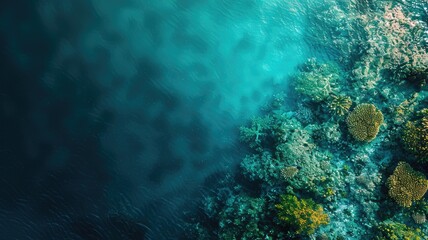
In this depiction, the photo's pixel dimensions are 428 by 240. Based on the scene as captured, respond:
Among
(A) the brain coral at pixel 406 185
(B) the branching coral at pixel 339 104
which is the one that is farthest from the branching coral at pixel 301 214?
(B) the branching coral at pixel 339 104

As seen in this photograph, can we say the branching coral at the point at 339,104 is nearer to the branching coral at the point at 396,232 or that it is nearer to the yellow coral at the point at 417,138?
the yellow coral at the point at 417,138

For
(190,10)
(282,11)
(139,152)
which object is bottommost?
(139,152)

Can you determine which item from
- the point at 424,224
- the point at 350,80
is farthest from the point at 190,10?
the point at 424,224

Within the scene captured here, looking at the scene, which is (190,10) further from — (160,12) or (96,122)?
(96,122)

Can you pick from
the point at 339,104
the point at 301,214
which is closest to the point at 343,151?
the point at 339,104

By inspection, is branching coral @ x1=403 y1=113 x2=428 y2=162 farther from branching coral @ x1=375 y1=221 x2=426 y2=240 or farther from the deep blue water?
the deep blue water
